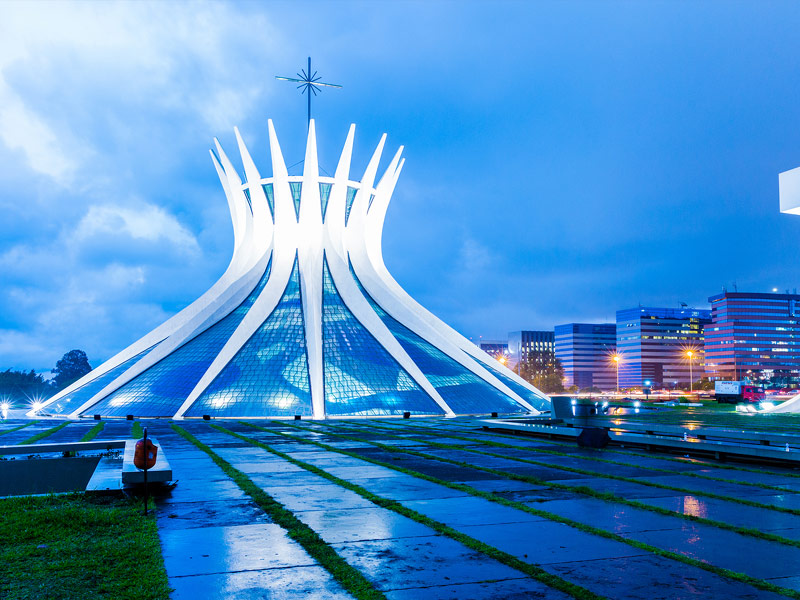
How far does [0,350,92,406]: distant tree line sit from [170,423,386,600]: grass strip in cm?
6920

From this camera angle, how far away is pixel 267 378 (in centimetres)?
4091

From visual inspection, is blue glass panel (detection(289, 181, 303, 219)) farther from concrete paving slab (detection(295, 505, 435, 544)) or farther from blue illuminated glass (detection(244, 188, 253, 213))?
concrete paving slab (detection(295, 505, 435, 544))

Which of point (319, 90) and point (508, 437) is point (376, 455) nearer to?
point (508, 437)

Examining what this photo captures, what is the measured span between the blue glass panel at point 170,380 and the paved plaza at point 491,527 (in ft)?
81.5

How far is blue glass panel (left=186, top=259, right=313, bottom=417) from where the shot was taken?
3844cm

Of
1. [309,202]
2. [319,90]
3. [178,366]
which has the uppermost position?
[319,90]

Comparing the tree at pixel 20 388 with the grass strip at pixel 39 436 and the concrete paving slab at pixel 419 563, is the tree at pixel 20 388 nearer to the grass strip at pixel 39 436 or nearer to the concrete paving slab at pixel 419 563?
the grass strip at pixel 39 436

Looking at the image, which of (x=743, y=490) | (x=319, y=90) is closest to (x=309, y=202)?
(x=319, y=90)

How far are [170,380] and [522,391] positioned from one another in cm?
2415

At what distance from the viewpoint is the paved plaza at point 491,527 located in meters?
6.26

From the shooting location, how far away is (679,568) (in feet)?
22.0

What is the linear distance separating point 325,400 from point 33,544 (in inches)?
1264

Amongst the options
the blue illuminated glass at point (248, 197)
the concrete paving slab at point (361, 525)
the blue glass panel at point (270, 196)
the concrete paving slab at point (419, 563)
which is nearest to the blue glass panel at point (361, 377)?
the blue glass panel at point (270, 196)

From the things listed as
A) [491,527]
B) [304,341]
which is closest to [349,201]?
Answer: [304,341]
